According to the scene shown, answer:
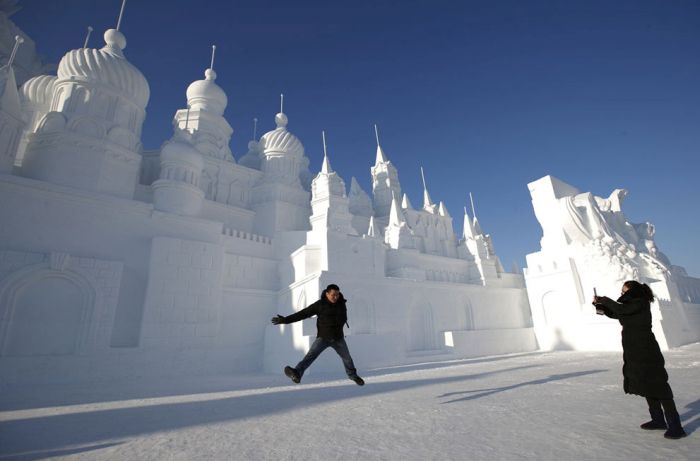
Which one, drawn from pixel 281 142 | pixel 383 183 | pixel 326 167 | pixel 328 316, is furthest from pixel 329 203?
pixel 328 316

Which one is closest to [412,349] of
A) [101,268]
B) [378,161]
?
[101,268]

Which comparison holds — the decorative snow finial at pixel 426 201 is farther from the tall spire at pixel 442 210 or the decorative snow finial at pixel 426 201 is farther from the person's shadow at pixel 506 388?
the person's shadow at pixel 506 388

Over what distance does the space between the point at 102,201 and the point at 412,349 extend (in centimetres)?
1923

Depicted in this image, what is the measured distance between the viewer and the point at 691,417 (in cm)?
475

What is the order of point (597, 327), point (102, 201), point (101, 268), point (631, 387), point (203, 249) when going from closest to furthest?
point (631, 387)
point (101, 268)
point (102, 201)
point (203, 249)
point (597, 327)

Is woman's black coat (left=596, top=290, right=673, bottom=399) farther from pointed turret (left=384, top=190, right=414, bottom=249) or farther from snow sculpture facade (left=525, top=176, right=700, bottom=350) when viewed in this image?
pointed turret (left=384, top=190, right=414, bottom=249)

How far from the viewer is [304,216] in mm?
27594

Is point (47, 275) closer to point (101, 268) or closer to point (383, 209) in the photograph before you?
point (101, 268)

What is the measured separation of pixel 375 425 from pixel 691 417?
14.5 ft

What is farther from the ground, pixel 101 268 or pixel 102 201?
pixel 102 201

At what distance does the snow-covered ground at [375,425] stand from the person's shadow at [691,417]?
0.5 inches

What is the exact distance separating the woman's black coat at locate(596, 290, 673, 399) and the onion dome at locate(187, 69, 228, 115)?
100 ft

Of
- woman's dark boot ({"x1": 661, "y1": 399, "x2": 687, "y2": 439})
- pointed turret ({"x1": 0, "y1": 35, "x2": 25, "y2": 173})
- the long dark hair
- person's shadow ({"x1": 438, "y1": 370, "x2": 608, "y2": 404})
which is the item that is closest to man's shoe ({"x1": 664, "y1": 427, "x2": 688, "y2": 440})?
woman's dark boot ({"x1": 661, "y1": 399, "x2": 687, "y2": 439})

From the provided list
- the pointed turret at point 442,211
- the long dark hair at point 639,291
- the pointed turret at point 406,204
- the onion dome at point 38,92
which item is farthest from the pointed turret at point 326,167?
the long dark hair at point 639,291
